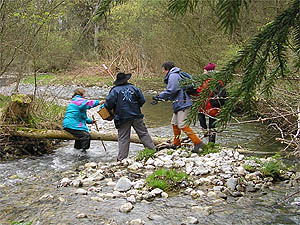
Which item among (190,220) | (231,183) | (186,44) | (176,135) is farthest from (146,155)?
(186,44)

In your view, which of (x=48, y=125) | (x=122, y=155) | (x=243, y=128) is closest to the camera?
(x=122, y=155)

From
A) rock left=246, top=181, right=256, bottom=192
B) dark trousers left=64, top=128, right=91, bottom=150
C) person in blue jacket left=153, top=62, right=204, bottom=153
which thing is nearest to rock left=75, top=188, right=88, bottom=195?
rock left=246, top=181, right=256, bottom=192

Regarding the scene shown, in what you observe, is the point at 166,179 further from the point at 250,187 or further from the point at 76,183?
the point at 76,183

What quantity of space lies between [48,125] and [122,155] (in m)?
2.56

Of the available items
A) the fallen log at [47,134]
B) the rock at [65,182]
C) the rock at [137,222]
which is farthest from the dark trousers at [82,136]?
the rock at [137,222]

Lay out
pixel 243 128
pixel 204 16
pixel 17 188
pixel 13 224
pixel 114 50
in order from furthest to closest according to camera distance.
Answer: pixel 114 50, pixel 204 16, pixel 243 128, pixel 17 188, pixel 13 224

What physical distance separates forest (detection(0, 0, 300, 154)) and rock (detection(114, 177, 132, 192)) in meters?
2.33

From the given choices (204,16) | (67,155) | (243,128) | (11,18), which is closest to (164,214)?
(67,155)

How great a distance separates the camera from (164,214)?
4715 millimetres

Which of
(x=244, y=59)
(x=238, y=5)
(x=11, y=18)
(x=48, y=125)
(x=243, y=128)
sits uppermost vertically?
(x=11, y=18)

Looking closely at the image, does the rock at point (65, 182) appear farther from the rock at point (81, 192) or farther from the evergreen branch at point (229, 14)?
the evergreen branch at point (229, 14)

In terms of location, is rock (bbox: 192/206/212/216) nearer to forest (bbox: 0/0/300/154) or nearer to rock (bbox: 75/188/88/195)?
forest (bbox: 0/0/300/154)

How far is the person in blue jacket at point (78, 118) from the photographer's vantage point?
27.3 ft

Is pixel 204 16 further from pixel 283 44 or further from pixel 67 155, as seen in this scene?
pixel 283 44
